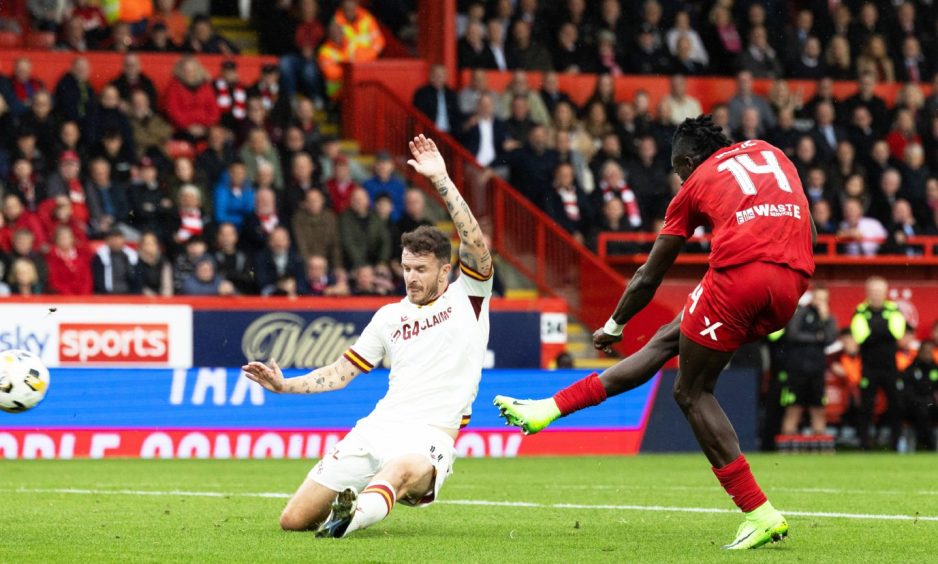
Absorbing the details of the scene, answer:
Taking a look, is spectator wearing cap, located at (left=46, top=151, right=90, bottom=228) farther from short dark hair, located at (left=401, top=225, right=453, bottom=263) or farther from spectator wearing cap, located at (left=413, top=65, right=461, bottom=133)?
short dark hair, located at (left=401, top=225, right=453, bottom=263)

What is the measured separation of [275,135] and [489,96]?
9.63ft

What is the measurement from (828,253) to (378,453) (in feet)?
49.5

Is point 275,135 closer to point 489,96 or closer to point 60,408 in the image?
point 489,96

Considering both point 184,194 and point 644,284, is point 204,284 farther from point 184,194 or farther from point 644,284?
point 644,284

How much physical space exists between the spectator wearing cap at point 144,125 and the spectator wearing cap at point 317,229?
6.13ft

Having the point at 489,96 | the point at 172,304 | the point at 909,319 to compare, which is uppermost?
the point at 489,96

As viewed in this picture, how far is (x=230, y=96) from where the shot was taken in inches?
823

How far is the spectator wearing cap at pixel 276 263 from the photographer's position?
738 inches

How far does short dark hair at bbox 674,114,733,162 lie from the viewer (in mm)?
8273

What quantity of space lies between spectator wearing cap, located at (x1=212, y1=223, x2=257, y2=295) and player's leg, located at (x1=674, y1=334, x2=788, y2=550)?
11084 millimetres

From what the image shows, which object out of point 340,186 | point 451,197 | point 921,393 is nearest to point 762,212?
point 451,197

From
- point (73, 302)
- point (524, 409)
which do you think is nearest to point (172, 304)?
point (73, 302)

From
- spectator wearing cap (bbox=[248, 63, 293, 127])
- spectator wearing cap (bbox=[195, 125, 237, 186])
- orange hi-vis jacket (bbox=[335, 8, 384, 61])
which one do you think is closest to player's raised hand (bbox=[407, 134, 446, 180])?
spectator wearing cap (bbox=[195, 125, 237, 186])

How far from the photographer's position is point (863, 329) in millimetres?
20469
